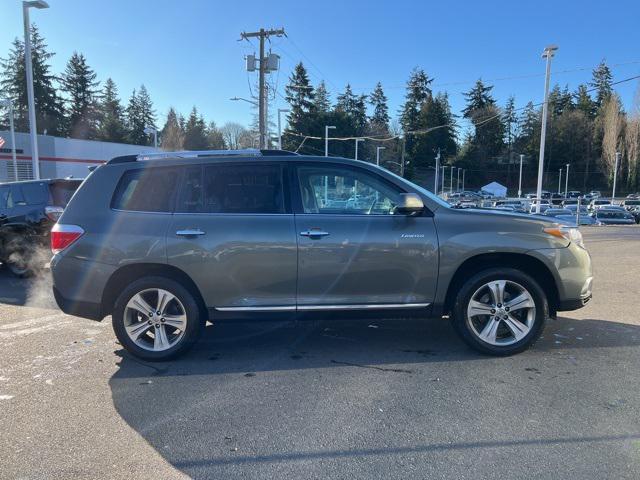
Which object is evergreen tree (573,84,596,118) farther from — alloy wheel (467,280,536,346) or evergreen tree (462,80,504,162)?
alloy wheel (467,280,536,346)

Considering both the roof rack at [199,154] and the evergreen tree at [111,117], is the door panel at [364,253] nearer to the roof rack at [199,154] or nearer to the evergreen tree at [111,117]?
the roof rack at [199,154]

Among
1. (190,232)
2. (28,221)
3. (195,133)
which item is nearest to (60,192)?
(28,221)

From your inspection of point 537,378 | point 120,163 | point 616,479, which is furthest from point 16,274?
point 616,479

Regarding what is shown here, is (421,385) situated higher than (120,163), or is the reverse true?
(120,163)

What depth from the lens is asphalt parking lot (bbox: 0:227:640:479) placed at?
283 cm

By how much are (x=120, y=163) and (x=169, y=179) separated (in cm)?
54

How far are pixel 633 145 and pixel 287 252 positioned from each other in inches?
3446

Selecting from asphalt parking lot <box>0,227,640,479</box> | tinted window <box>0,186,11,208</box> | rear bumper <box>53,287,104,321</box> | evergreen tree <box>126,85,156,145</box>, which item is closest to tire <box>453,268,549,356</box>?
asphalt parking lot <box>0,227,640,479</box>

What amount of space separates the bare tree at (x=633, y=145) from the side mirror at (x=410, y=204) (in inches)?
3187

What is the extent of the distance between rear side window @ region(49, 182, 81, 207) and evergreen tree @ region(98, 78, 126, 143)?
220 ft

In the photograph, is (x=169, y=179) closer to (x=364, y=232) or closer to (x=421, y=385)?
(x=364, y=232)

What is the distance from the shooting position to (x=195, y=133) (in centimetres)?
8969

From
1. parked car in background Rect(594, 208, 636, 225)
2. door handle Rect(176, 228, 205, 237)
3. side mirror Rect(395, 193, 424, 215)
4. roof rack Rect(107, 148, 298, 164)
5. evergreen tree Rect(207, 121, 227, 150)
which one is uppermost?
evergreen tree Rect(207, 121, 227, 150)

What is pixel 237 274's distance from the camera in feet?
13.9
